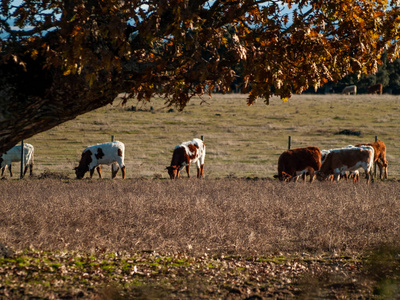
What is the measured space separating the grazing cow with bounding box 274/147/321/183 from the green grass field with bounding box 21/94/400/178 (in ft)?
10.9

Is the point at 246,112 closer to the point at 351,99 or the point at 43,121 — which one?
the point at 351,99

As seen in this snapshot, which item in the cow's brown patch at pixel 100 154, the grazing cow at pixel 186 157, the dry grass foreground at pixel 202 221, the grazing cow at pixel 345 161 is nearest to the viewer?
the dry grass foreground at pixel 202 221

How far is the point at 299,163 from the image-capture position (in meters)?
21.1

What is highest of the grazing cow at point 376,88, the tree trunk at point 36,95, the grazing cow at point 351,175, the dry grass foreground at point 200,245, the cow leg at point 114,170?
the grazing cow at point 376,88

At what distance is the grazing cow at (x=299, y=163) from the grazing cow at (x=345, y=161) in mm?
370

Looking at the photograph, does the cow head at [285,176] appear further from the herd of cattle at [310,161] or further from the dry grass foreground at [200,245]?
the dry grass foreground at [200,245]

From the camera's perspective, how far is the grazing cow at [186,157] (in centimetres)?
2223

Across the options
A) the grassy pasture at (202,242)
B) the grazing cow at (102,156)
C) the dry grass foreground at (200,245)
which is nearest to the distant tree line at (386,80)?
the grazing cow at (102,156)

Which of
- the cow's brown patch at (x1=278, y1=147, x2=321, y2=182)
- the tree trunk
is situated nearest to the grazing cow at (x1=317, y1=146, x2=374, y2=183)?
the cow's brown patch at (x1=278, y1=147, x2=321, y2=182)

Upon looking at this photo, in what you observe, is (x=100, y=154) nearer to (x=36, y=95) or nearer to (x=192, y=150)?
(x=192, y=150)

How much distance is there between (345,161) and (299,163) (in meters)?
1.90

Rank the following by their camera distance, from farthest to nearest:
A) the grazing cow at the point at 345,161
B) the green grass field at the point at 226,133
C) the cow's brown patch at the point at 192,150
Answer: the green grass field at the point at 226,133, the cow's brown patch at the point at 192,150, the grazing cow at the point at 345,161

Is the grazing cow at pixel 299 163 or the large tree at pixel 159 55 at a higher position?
the large tree at pixel 159 55

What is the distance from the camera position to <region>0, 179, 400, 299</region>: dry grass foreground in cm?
655
